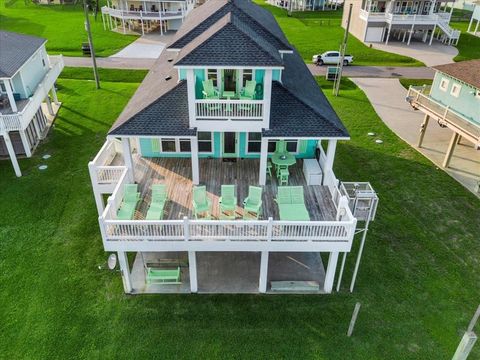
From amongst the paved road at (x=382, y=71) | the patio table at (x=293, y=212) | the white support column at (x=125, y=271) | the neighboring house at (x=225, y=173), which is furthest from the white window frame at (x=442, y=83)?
the white support column at (x=125, y=271)

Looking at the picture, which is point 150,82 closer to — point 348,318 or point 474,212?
point 348,318

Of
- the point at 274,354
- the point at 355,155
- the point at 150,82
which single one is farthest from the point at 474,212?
the point at 150,82

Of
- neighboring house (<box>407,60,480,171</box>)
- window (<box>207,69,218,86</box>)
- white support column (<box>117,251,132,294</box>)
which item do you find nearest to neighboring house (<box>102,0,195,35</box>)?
neighboring house (<box>407,60,480,171</box>)

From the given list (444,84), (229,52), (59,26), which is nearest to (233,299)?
(229,52)

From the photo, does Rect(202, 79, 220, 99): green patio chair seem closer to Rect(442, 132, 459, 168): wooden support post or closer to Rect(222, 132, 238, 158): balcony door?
Rect(222, 132, 238, 158): balcony door

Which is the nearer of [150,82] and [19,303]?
[19,303]

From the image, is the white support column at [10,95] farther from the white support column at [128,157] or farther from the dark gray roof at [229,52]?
the dark gray roof at [229,52]

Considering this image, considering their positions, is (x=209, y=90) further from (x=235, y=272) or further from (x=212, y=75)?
(x=235, y=272)
